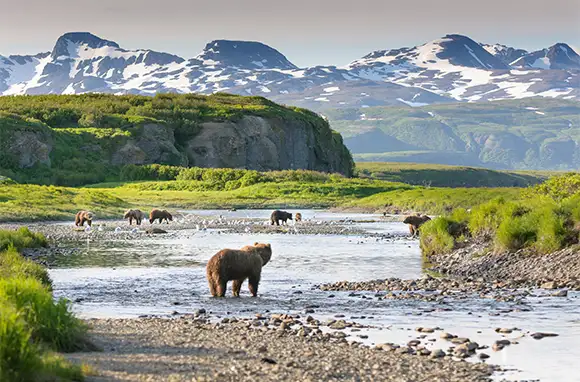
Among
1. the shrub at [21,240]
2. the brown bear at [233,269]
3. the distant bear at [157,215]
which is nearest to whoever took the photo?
the brown bear at [233,269]

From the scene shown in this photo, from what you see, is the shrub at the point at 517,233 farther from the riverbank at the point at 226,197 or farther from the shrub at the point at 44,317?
the riverbank at the point at 226,197

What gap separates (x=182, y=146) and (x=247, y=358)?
116 m

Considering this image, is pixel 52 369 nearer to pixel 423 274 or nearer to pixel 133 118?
pixel 423 274

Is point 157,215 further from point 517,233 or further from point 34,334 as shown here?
point 34,334

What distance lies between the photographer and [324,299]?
77.3 ft

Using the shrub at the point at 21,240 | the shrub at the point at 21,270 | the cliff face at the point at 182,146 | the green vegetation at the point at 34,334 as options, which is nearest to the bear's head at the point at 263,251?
the shrub at the point at 21,270

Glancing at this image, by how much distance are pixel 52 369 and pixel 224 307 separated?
9.94 metres

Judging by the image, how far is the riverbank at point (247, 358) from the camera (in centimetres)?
1369

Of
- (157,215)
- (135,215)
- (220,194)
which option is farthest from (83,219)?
(220,194)

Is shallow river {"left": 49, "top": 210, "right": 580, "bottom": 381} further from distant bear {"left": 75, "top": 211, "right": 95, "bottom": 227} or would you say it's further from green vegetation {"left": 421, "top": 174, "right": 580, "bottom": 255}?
distant bear {"left": 75, "top": 211, "right": 95, "bottom": 227}

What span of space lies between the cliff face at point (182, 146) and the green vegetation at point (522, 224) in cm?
7212

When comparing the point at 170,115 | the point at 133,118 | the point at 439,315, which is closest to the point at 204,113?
the point at 170,115

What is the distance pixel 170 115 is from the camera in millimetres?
134250

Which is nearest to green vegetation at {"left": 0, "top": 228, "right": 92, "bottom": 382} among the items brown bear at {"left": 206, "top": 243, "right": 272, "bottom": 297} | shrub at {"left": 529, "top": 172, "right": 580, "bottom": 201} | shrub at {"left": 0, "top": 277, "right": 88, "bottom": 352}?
shrub at {"left": 0, "top": 277, "right": 88, "bottom": 352}
